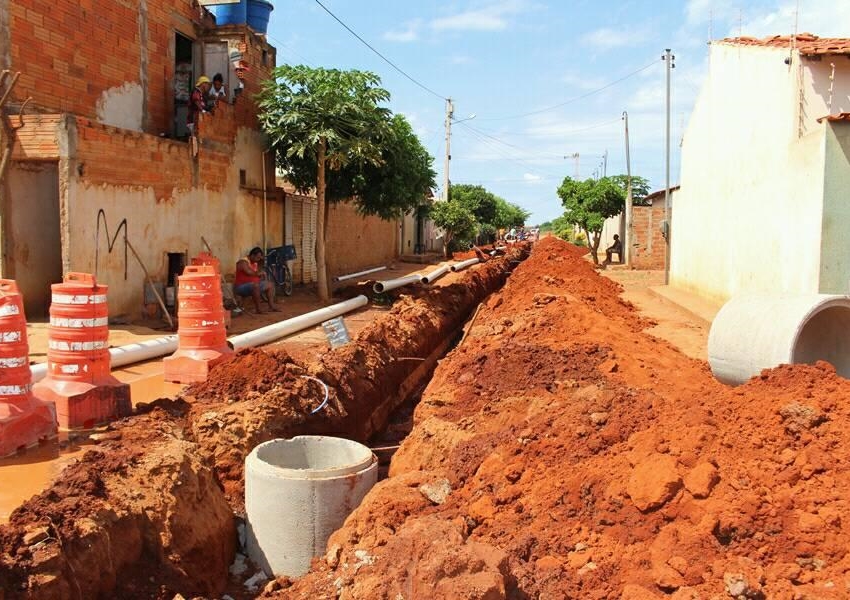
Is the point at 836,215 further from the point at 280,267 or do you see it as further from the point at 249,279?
the point at 280,267

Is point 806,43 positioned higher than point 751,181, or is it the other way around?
point 806,43

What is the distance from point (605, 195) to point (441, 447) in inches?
1134

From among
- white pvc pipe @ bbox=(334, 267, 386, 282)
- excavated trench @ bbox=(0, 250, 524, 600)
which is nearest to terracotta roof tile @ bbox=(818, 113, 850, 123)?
excavated trench @ bbox=(0, 250, 524, 600)

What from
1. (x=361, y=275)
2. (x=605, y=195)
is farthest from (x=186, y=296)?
(x=605, y=195)

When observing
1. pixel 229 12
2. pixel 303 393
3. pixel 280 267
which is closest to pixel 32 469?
pixel 303 393

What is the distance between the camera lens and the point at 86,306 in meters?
6.46

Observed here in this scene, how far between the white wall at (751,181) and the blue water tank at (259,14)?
1045 centimetres

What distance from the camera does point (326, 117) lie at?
1531 cm

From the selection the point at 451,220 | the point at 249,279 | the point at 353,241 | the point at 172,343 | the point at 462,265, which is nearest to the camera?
the point at 172,343

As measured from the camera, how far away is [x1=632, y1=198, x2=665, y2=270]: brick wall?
93.9 ft

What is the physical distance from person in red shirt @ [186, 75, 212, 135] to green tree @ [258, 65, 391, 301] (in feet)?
5.05

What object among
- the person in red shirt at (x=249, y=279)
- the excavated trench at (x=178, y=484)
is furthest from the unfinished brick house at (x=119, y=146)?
the excavated trench at (x=178, y=484)

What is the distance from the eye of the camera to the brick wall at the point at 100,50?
36.6 feet

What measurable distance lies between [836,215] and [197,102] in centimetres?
1133
